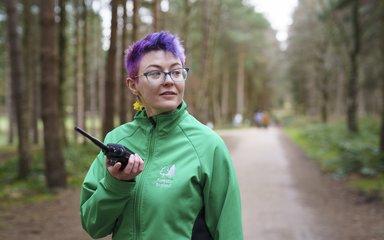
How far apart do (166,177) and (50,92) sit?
8127 millimetres

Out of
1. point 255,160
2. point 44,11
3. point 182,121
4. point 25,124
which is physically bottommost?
point 255,160

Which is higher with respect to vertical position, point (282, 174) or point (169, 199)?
point (169, 199)

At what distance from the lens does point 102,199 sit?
2.08m

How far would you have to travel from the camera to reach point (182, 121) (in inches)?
88.4

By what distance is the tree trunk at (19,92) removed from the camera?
1119 cm

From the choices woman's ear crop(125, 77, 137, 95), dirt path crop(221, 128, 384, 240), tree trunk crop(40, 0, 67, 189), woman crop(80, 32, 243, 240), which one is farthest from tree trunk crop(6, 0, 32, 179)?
woman crop(80, 32, 243, 240)

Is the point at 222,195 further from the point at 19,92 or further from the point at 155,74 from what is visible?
the point at 19,92

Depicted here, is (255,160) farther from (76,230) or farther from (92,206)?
(92,206)

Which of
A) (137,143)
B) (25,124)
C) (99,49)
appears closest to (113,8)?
(25,124)

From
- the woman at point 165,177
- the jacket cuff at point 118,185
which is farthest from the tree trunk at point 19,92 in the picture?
the jacket cuff at point 118,185

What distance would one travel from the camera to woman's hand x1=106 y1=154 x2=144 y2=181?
1.89 meters

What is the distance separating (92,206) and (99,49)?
30971mm

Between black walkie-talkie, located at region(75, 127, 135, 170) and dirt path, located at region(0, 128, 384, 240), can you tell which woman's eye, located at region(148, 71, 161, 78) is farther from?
dirt path, located at region(0, 128, 384, 240)

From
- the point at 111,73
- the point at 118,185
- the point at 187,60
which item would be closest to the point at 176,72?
the point at 118,185
